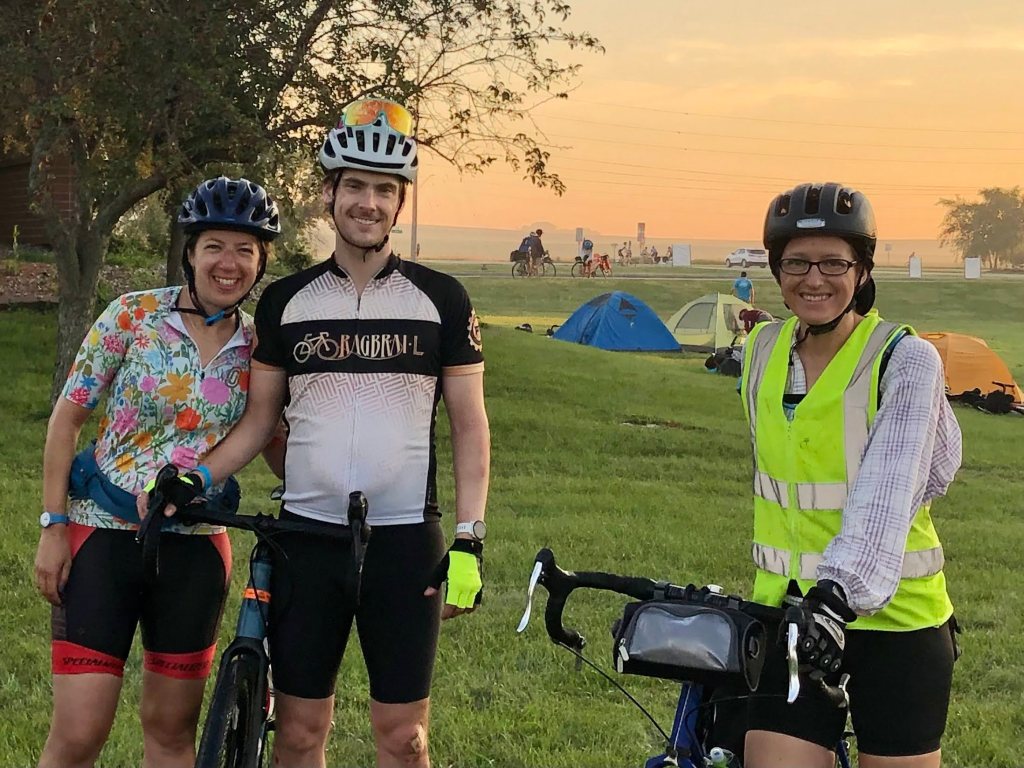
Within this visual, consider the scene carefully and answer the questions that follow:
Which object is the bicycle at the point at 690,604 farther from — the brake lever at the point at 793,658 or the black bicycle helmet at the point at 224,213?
the black bicycle helmet at the point at 224,213

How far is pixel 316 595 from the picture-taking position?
127 inches

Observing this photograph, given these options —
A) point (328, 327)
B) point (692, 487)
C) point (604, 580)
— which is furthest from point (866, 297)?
point (692, 487)

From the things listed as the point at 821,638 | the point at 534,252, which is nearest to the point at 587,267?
the point at 534,252

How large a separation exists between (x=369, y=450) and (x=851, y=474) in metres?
1.38

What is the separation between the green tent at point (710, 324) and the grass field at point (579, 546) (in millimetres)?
7850

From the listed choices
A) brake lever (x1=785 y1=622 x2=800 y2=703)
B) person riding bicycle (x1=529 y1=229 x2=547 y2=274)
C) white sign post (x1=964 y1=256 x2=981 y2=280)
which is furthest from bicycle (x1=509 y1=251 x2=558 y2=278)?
brake lever (x1=785 y1=622 x2=800 y2=703)

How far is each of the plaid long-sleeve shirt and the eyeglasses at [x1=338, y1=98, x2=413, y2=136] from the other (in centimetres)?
165

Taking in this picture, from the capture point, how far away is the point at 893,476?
263 centimetres

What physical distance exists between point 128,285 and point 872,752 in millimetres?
21922

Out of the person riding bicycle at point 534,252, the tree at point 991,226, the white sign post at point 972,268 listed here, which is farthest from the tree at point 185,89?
the tree at point 991,226

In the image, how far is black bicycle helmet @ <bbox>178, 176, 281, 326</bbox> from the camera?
3.51 metres

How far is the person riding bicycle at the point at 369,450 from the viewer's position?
3.23 meters

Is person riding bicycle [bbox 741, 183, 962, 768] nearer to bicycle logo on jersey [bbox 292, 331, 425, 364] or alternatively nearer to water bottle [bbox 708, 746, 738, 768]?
water bottle [bbox 708, 746, 738, 768]

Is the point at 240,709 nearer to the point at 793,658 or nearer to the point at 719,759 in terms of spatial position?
the point at 719,759
